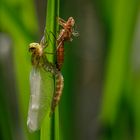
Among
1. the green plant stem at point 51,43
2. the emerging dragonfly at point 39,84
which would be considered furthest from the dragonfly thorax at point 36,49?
the green plant stem at point 51,43

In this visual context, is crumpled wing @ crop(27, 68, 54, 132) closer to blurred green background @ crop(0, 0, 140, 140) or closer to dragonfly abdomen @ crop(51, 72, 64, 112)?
dragonfly abdomen @ crop(51, 72, 64, 112)

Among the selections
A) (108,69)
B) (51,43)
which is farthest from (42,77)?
(108,69)

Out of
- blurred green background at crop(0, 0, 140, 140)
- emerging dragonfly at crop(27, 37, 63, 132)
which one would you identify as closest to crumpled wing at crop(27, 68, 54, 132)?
emerging dragonfly at crop(27, 37, 63, 132)

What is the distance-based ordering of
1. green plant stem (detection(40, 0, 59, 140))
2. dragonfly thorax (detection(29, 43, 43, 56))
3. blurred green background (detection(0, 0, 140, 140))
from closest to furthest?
1. green plant stem (detection(40, 0, 59, 140))
2. dragonfly thorax (detection(29, 43, 43, 56))
3. blurred green background (detection(0, 0, 140, 140))

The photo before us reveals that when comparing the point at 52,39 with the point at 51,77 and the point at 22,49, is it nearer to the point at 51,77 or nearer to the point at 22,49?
the point at 51,77

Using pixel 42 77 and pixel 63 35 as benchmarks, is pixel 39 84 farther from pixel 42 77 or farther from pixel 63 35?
pixel 63 35

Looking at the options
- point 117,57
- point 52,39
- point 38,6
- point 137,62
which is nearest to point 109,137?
point 117,57

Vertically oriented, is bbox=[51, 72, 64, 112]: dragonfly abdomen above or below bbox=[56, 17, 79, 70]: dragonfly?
below

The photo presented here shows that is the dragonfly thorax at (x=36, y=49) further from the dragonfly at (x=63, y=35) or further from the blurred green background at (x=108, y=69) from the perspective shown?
the blurred green background at (x=108, y=69)
